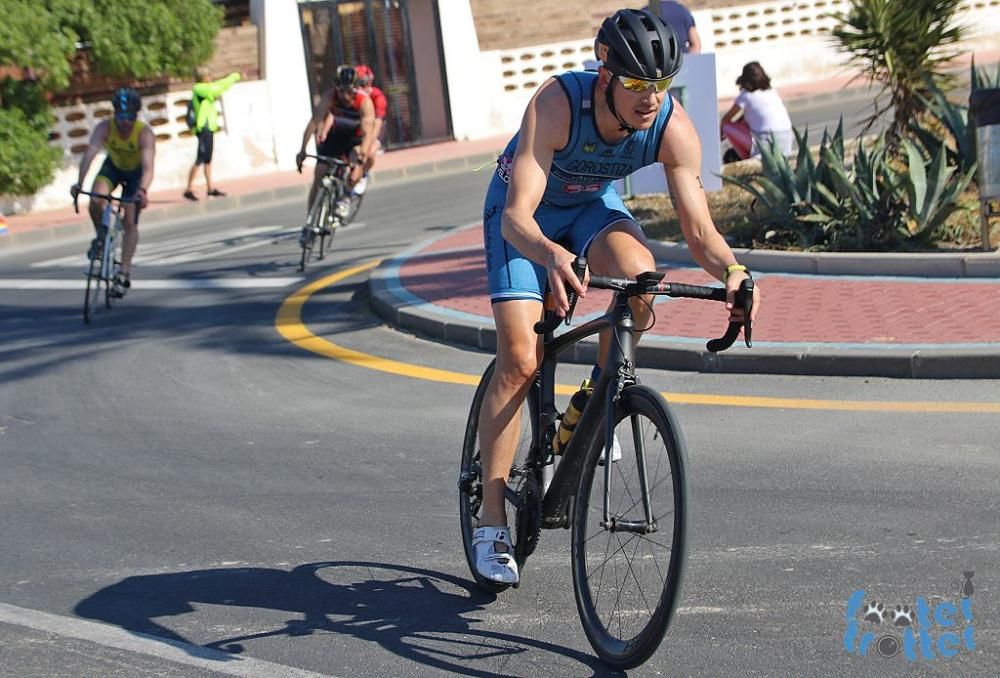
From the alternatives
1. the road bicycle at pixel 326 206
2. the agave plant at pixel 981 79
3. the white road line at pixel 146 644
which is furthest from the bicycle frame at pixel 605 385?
the road bicycle at pixel 326 206

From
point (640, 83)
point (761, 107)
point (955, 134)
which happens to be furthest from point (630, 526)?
point (761, 107)

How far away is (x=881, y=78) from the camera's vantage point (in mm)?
13258

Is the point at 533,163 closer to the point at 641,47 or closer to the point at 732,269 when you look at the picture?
the point at 641,47

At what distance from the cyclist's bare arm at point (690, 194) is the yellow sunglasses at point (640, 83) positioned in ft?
0.74

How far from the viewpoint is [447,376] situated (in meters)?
8.66

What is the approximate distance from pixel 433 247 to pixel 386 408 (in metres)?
5.88

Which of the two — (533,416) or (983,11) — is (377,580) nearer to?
(533,416)

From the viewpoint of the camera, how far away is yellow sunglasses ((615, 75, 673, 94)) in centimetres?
434

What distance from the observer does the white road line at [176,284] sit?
13.0 metres

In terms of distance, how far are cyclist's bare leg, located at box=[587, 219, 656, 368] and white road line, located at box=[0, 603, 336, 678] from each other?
4.58ft

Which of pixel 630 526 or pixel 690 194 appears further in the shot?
pixel 690 194

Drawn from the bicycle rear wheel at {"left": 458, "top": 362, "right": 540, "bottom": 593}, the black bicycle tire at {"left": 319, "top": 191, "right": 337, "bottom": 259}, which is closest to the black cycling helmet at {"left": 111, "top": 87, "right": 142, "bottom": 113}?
the black bicycle tire at {"left": 319, "top": 191, "right": 337, "bottom": 259}

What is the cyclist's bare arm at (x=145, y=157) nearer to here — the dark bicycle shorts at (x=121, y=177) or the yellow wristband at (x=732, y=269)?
the dark bicycle shorts at (x=121, y=177)

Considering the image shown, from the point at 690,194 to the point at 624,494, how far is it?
0.99 metres
